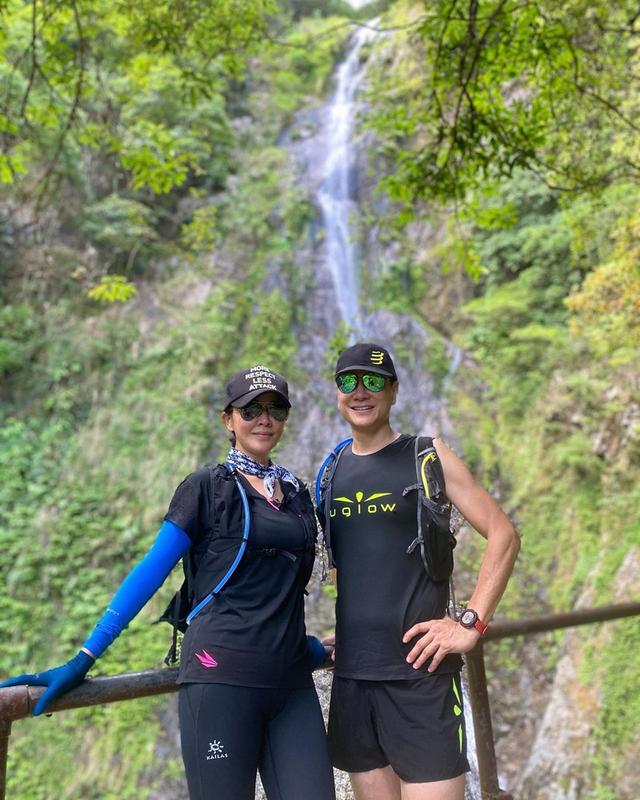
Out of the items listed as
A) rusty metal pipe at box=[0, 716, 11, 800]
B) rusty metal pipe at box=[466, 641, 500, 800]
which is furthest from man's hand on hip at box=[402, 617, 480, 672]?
rusty metal pipe at box=[0, 716, 11, 800]

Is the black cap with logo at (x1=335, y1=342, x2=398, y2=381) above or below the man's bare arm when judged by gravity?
above

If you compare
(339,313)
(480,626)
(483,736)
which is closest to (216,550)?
(480,626)

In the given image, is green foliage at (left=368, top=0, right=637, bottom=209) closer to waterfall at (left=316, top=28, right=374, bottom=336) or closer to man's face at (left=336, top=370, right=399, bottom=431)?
man's face at (left=336, top=370, right=399, bottom=431)

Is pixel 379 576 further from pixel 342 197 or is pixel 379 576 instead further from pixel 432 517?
pixel 342 197

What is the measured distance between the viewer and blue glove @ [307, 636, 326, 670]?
79.1 inches

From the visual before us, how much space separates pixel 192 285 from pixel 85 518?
5.25 meters

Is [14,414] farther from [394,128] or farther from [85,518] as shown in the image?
[394,128]

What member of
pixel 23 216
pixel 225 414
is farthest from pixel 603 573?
pixel 23 216

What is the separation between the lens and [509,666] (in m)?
8.40

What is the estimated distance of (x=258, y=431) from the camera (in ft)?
6.57

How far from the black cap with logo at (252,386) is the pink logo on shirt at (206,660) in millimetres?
659

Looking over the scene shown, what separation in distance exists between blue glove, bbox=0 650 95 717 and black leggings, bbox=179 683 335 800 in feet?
0.85

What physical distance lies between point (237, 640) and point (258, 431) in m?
0.57

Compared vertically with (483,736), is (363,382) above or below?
above
